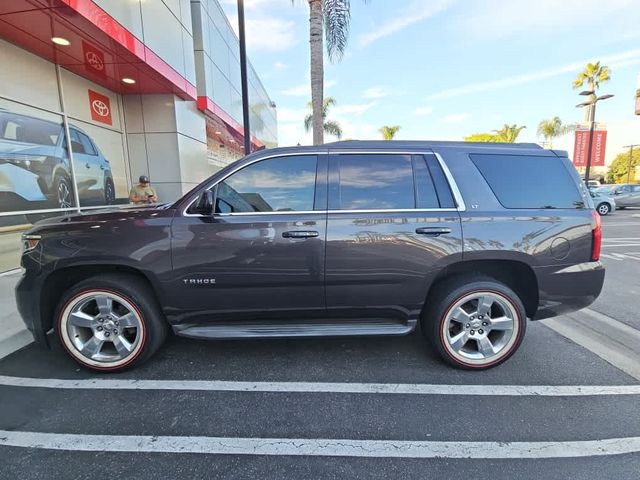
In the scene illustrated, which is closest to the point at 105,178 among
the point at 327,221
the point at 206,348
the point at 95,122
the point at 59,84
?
the point at 95,122

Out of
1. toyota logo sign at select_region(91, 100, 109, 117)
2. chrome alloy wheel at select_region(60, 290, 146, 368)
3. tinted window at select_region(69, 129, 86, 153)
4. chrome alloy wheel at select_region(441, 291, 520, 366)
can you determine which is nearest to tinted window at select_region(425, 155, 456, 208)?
chrome alloy wheel at select_region(441, 291, 520, 366)

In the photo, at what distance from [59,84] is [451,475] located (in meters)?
9.45

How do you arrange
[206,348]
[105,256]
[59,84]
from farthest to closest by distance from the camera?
[59,84], [206,348], [105,256]

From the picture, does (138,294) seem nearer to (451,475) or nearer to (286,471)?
(286,471)

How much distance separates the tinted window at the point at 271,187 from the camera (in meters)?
2.93

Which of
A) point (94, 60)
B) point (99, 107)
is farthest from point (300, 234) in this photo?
point (99, 107)

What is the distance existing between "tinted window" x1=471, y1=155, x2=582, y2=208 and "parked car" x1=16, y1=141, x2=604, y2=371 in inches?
0.4

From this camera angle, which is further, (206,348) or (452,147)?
(206,348)

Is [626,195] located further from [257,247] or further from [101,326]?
[101,326]

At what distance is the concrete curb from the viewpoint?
11.1 feet

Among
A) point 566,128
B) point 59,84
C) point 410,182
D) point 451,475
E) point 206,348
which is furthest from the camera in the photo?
point 566,128

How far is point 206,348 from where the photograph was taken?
135 inches

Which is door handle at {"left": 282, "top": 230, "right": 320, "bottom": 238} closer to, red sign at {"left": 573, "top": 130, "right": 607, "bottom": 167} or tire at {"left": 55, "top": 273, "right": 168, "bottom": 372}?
tire at {"left": 55, "top": 273, "right": 168, "bottom": 372}

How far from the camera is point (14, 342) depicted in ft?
11.5
